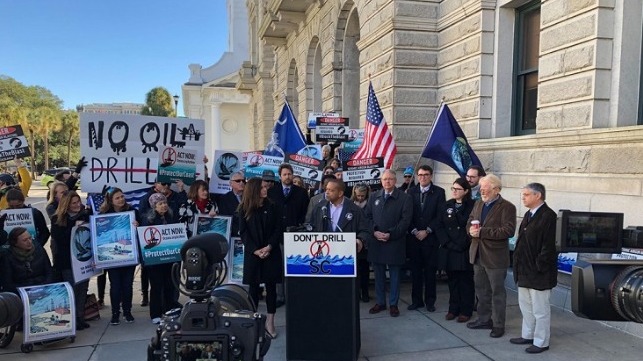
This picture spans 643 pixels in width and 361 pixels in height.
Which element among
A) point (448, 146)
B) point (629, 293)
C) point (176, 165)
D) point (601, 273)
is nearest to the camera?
point (629, 293)

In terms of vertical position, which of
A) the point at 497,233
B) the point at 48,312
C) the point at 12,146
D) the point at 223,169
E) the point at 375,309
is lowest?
the point at 375,309

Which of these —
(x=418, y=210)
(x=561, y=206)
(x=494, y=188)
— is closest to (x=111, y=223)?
(x=418, y=210)

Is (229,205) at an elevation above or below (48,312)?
above

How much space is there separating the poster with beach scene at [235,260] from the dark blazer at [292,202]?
730 mm

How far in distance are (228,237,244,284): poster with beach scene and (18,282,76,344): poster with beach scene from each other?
1937 mm

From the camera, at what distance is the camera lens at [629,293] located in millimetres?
2059

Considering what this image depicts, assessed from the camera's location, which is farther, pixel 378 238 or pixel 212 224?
pixel 212 224

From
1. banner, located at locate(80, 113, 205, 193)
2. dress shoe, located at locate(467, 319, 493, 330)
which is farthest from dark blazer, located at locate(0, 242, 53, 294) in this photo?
dress shoe, located at locate(467, 319, 493, 330)

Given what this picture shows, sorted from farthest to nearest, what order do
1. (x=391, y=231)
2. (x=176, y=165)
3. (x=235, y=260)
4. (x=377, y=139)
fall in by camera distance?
(x=377, y=139)
(x=176, y=165)
(x=235, y=260)
(x=391, y=231)

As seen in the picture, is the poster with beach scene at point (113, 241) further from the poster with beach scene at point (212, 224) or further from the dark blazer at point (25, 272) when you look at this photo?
the poster with beach scene at point (212, 224)

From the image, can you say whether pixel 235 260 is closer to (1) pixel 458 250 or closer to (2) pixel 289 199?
(2) pixel 289 199

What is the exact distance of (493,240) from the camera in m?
4.95

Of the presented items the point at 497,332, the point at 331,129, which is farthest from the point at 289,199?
the point at 331,129

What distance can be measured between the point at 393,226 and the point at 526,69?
4.04 metres
